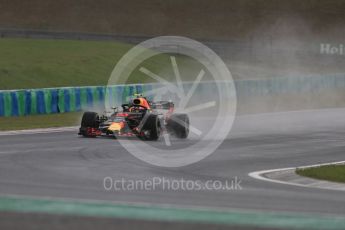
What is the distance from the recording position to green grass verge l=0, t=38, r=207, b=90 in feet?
139

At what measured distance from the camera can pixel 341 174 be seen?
645 inches

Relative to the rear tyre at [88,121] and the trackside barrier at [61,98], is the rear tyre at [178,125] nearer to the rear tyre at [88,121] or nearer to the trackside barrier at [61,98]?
the rear tyre at [88,121]

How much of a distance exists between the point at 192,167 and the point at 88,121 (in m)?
5.85

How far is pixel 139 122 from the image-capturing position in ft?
73.2

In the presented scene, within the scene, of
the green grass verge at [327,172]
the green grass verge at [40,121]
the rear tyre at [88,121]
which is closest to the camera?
the green grass verge at [327,172]

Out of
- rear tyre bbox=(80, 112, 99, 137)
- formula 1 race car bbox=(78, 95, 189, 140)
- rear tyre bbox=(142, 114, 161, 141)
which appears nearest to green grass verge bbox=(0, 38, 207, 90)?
rear tyre bbox=(80, 112, 99, 137)

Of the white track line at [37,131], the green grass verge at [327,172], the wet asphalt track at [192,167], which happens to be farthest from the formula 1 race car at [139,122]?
the green grass verge at [327,172]

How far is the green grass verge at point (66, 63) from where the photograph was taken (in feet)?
139

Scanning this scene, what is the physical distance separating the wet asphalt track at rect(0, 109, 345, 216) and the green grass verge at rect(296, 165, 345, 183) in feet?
3.48

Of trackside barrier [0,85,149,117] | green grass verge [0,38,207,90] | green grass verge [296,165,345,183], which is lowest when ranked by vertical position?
green grass verge [296,165,345,183]

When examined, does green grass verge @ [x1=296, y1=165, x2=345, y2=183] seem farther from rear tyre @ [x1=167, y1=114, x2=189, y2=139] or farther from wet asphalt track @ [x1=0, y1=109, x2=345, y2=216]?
rear tyre @ [x1=167, y1=114, x2=189, y2=139]

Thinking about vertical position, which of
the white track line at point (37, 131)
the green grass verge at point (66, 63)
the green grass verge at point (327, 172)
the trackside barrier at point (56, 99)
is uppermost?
the green grass verge at point (66, 63)

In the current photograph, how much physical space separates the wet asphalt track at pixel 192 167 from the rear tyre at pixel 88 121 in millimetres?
268

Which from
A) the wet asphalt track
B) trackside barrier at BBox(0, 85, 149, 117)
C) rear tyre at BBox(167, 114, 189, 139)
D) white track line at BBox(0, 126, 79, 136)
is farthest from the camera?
trackside barrier at BBox(0, 85, 149, 117)
